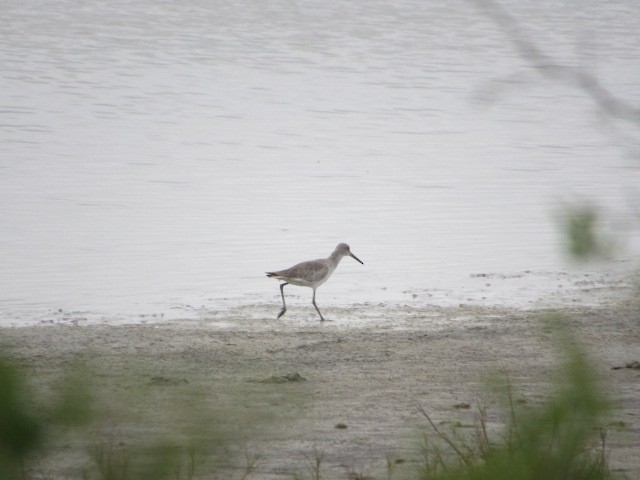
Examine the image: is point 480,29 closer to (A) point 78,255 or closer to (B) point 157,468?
(A) point 78,255

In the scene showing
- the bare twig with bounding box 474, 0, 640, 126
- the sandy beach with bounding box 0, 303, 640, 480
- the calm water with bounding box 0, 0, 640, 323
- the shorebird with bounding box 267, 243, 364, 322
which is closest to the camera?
the bare twig with bounding box 474, 0, 640, 126

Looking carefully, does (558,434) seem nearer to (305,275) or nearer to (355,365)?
(355,365)

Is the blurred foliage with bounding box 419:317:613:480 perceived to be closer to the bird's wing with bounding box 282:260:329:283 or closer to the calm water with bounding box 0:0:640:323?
the calm water with bounding box 0:0:640:323

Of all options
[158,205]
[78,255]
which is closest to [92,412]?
[78,255]

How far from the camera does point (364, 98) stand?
2569 centimetres

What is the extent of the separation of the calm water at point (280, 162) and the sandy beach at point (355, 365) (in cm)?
90

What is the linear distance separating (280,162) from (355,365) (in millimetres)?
9975

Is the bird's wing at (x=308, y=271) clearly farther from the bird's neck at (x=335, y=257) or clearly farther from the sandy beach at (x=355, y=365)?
the bird's neck at (x=335, y=257)

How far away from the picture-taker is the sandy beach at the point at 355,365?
6.13 meters

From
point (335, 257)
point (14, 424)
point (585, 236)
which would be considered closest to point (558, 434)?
point (585, 236)

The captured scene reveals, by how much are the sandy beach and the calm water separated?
2.95ft

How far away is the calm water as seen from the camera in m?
11.3

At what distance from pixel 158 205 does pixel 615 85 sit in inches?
575

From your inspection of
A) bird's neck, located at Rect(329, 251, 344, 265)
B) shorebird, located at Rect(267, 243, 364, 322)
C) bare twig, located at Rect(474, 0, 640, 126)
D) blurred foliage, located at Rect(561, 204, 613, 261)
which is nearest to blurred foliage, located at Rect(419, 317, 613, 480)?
blurred foliage, located at Rect(561, 204, 613, 261)
